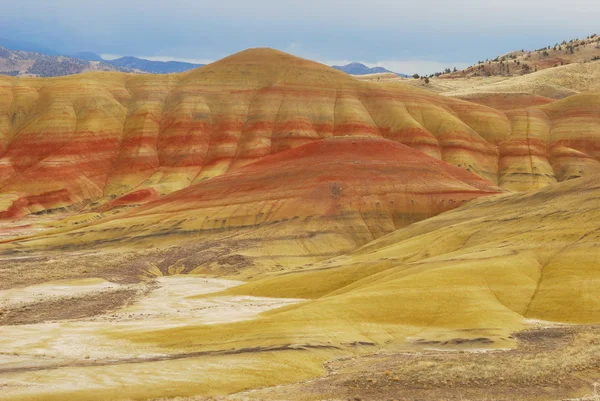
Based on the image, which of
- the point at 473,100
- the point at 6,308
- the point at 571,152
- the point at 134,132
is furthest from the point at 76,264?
the point at 473,100

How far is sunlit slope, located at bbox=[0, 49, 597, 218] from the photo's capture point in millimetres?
130875

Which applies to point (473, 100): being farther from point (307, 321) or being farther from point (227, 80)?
point (307, 321)

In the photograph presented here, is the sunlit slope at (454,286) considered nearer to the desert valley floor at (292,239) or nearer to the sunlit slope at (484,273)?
the sunlit slope at (484,273)

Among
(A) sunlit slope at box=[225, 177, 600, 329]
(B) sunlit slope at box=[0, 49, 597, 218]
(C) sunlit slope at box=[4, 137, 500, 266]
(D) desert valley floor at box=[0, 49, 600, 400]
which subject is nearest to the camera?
(D) desert valley floor at box=[0, 49, 600, 400]

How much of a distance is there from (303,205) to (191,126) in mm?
63764

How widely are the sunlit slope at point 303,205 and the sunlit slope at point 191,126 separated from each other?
97.1 ft

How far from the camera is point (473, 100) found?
6481 inches

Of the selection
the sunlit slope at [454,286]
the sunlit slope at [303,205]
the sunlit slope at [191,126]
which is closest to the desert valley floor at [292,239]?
the sunlit slope at [454,286]

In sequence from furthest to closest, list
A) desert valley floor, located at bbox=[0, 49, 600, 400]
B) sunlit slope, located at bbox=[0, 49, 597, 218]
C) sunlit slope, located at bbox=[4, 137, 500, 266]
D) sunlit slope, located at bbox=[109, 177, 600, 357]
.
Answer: sunlit slope, located at bbox=[0, 49, 597, 218] < sunlit slope, located at bbox=[4, 137, 500, 266] < sunlit slope, located at bbox=[109, 177, 600, 357] < desert valley floor, located at bbox=[0, 49, 600, 400]

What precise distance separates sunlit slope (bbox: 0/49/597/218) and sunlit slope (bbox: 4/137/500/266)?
29.6m

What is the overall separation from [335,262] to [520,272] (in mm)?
23195

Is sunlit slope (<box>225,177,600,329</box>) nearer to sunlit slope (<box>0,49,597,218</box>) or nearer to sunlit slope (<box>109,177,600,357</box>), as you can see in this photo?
sunlit slope (<box>109,177,600,357</box>)

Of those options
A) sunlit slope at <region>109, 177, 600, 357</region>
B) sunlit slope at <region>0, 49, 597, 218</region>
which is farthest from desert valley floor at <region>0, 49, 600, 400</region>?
sunlit slope at <region>0, 49, 597, 218</region>

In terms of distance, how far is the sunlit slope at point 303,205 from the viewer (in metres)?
83.4
